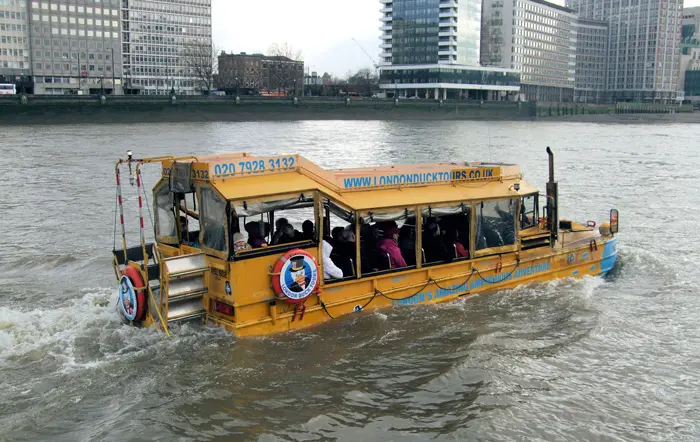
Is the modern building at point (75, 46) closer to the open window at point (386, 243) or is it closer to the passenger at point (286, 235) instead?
the open window at point (386, 243)

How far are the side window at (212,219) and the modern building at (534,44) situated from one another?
5879 inches

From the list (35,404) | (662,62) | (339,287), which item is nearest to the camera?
(35,404)

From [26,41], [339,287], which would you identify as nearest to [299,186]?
[339,287]

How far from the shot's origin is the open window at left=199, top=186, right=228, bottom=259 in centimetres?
954

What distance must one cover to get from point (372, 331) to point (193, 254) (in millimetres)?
2894

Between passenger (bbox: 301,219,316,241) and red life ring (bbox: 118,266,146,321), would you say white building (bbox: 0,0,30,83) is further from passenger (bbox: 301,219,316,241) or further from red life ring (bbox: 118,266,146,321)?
passenger (bbox: 301,219,316,241)

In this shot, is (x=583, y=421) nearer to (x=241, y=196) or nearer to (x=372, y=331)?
(x=372, y=331)

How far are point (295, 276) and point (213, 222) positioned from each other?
4.26ft

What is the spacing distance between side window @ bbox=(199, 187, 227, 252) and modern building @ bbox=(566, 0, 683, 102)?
19106cm

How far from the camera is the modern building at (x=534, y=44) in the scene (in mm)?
153750

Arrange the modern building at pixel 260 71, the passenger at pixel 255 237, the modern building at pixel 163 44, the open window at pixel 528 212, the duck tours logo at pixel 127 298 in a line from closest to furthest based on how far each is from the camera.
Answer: the duck tours logo at pixel 127 298 → the passenger at pixel 255 237 → the open window at pixel 528 212 → the modern building at pixel 163 44 → the modern building at pixel 260 71

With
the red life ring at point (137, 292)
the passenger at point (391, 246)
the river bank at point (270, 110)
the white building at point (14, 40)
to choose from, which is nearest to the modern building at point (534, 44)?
the river bank at point (270, 110)

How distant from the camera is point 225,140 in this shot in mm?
54188

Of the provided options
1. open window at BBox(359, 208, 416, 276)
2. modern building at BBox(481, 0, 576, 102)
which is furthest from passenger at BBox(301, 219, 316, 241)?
modern building at BBox(481, 0, 576, 102)
